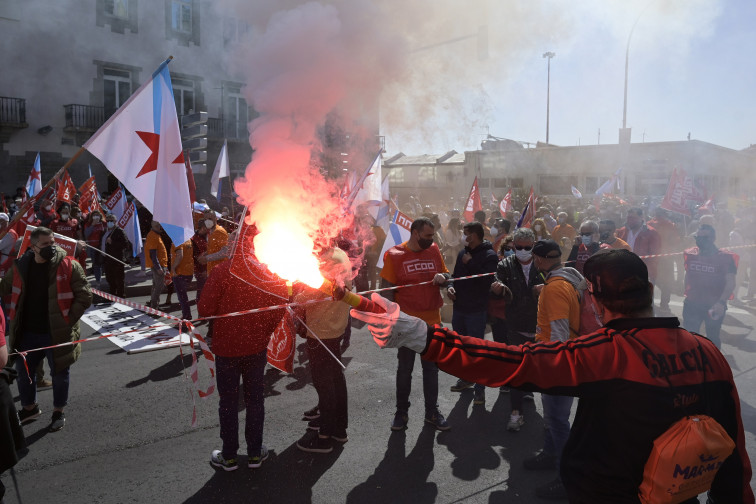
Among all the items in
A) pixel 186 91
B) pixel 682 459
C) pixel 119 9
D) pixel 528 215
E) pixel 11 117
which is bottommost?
pixel 682 459

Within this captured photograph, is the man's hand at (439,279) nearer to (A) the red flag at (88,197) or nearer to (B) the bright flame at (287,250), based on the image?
(B) the bright flame at (287,250)

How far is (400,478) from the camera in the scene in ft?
13.6

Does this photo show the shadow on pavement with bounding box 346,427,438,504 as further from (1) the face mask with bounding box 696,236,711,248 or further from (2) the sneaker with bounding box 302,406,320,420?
(1) the face mask with bounding box 696,236,711,248

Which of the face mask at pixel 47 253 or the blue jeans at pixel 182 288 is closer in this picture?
the face mask at pixel 47 253

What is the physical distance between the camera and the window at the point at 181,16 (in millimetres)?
9977

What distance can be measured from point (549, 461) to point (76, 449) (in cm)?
397

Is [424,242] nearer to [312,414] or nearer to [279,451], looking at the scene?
[312,414]

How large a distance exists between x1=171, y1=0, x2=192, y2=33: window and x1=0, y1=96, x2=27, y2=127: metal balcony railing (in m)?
10.6

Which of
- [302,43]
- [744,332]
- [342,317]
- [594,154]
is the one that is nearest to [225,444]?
[342,317]

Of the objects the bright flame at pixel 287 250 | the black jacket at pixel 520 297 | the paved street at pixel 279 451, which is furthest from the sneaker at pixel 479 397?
the bright flame at pixel 287 250

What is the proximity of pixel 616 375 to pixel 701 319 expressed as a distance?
5881 millimetres

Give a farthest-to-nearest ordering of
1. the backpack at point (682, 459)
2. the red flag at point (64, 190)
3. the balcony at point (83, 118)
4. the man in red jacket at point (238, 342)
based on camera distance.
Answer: the balcony at point (83, 118) → the red flag at point (64, 190) → the man in red jacket at point (238, 342) → the backpack at point (682, 459)

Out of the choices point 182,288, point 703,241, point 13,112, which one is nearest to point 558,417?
point 703,241

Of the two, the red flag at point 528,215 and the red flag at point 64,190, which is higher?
the red flag at point 64,190
